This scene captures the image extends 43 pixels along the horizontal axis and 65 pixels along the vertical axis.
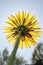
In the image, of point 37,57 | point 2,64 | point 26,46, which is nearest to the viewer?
point 26,46

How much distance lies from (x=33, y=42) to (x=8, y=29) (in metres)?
0.83

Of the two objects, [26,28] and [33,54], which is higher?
[26,28]

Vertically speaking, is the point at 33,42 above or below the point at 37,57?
above

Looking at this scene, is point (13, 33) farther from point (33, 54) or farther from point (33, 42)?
point (33, 54)

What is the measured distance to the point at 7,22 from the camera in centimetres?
536

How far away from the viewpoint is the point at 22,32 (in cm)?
528

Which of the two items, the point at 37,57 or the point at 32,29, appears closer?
the point at 32,29

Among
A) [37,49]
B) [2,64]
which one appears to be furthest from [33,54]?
[2,64]

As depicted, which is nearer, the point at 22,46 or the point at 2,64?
the point at 22,46

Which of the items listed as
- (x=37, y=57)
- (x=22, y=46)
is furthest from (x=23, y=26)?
(x=37, y=57)

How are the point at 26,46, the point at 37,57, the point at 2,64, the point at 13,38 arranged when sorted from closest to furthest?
1. the point at 26,46
2. the point at 13,38
3. the point at 37,57
4. the point at 2,64

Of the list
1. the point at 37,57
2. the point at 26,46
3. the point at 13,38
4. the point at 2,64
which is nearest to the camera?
the point at 26,46

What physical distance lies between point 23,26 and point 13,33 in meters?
0.34

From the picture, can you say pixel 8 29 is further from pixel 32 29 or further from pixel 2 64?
pixel 2 64
